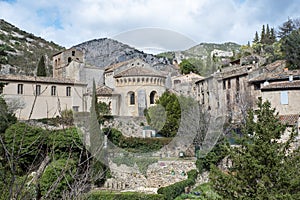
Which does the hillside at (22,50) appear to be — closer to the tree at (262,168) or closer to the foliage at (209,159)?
the foliage at (209,159)

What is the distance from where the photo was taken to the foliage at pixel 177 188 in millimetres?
13386

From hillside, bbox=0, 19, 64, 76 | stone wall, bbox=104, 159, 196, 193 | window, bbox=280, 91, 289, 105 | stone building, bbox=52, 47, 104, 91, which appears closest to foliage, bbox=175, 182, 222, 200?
stone wall, bbox=104, 159, 196, 193

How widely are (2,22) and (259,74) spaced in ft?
193

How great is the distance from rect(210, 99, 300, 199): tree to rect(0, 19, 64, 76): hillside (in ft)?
117

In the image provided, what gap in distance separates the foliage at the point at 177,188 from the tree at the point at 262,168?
20.6 feet

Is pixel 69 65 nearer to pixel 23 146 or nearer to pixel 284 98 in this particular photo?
pixel 23 146

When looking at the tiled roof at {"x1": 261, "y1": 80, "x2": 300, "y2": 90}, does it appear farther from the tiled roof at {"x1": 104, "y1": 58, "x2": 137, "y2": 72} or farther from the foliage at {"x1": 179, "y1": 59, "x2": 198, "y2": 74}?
the tiled roof at {"x1": 104, "y1": 58, "x2": 137, "y2": 72}

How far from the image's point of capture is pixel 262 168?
6789 millimetres

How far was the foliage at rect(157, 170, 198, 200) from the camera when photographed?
13386 millimetres

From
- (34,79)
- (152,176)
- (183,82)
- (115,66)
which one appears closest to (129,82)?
(115,66)

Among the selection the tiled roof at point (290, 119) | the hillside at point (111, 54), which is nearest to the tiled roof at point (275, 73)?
the tiled roof at point (290, 119)

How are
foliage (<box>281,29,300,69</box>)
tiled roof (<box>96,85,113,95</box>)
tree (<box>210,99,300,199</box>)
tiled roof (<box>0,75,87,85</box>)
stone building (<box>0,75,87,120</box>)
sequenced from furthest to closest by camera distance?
→ foliage (<box>281,29,300,69</box>) < tiled roof (<box>0,75,87,85</box>) < stone building (<box>0,75,87,120</box>) < tiled roof (<box>96,85,113,95</box>) < tree (<box>210,99,300,199</box>)

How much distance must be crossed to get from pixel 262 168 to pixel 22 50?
5201 cm

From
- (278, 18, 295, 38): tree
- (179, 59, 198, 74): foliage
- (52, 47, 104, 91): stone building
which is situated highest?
(278, 18, 295, 38): tree
